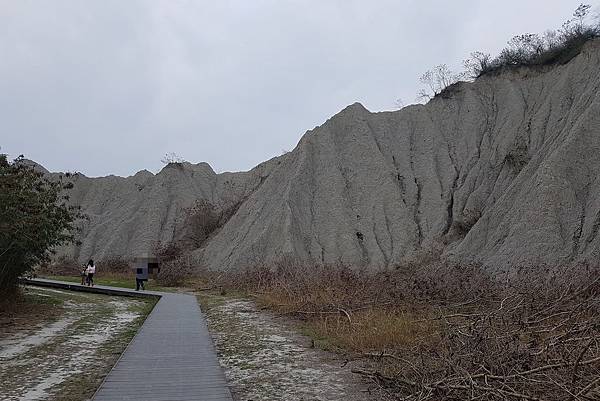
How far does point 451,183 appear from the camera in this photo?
104 feet

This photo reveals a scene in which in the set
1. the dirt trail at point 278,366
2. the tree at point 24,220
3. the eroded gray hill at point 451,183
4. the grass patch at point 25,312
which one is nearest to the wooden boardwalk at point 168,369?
the dirt trail at point 278,366

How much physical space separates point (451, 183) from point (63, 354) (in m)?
25.9

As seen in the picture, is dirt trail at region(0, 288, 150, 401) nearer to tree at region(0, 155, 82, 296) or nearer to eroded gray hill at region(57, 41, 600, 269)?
tree at region(0, 155, 82, 296)

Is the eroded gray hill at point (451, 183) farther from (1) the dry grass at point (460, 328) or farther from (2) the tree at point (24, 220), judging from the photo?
(2) the tree at point (24, 220)

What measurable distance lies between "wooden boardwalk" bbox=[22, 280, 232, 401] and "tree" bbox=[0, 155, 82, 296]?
4.93 metres

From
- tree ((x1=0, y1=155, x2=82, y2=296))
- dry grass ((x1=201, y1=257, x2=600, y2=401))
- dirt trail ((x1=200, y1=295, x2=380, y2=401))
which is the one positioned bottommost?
dirt trail ((x1=200, y1=295, x2=380, y2=401))

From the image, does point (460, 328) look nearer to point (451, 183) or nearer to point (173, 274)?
point (173, 274)

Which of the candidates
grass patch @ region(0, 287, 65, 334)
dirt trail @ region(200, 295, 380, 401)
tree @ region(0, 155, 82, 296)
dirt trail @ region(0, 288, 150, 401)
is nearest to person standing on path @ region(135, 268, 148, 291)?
grass patch @ region(0, 287, 65, 334)

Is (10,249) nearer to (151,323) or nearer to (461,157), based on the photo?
(151,323)

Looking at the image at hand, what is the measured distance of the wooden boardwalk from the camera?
641 centimetres

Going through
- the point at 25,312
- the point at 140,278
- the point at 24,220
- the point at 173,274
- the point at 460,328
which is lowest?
the point at 460,328

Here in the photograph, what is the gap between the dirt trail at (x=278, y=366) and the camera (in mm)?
6746

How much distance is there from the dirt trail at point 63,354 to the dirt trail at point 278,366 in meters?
2.03

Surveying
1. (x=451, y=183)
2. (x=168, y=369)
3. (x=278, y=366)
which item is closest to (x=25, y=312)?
(x=168, y=369)
